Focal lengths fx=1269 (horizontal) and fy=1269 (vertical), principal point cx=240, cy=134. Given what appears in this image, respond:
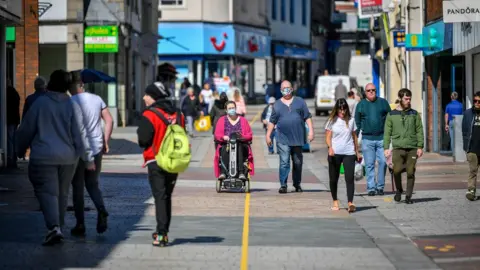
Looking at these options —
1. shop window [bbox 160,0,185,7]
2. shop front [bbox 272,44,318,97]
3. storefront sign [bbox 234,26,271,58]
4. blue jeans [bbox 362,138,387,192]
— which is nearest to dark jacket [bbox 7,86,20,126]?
blue jeans [bbox 362,138,387,192]

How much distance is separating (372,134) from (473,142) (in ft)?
6.29

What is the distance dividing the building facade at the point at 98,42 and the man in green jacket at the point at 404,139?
73.4ft

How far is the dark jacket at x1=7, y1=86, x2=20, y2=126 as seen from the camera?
82.8 feet

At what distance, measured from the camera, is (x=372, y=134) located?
2005cm

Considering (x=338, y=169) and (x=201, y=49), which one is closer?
(x=338, y=169)

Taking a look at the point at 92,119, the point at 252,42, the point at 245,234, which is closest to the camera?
the point at 92,119

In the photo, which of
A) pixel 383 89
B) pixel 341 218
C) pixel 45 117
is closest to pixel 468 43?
pixel 341 218

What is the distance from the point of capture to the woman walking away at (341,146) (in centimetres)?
1744

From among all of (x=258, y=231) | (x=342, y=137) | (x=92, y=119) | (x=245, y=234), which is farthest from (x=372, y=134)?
(x=92, y=119)

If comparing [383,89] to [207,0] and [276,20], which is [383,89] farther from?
[276,20]

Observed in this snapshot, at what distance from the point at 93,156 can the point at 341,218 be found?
384cm

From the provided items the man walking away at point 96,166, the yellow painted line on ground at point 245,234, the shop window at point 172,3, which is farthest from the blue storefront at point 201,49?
the man walking away at point 96,166

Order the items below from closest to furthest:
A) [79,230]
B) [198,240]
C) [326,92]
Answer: [198,240] < [79,230] < [326,92]

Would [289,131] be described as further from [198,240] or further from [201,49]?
[201,49]
